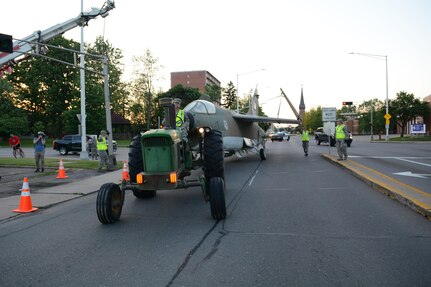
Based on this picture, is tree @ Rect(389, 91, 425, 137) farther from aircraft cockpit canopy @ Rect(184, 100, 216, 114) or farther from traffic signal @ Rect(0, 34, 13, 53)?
traffic signal @ Rect(0, 34, 13, 53)

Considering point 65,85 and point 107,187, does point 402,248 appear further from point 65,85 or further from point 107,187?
point 65,85

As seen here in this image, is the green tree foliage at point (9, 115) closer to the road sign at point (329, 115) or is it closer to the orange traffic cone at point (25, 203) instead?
the road sign at point (329, 115)

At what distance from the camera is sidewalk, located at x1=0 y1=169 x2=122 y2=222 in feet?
26.1

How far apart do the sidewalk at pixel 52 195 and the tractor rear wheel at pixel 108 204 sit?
2436mm

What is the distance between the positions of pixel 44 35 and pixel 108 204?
55.0 ft

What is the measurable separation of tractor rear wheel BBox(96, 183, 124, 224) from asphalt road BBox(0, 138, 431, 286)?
0.55 ft

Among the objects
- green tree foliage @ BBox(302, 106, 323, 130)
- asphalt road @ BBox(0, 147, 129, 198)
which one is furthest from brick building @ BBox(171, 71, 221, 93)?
asphalt road @ BBox(0, 147, 129, 198)

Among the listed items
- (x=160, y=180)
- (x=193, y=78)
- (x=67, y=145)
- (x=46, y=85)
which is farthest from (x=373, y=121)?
(x=160, y=180)

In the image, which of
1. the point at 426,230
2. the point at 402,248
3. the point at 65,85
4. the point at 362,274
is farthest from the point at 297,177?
the point at 65,85

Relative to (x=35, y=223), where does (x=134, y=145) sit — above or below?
above

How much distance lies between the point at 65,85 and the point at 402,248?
181 feet

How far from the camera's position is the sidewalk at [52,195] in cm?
797

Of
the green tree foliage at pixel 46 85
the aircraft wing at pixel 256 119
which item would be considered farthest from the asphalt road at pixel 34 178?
the green tree foliage at pixel 46 85

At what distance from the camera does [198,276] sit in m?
3.88
